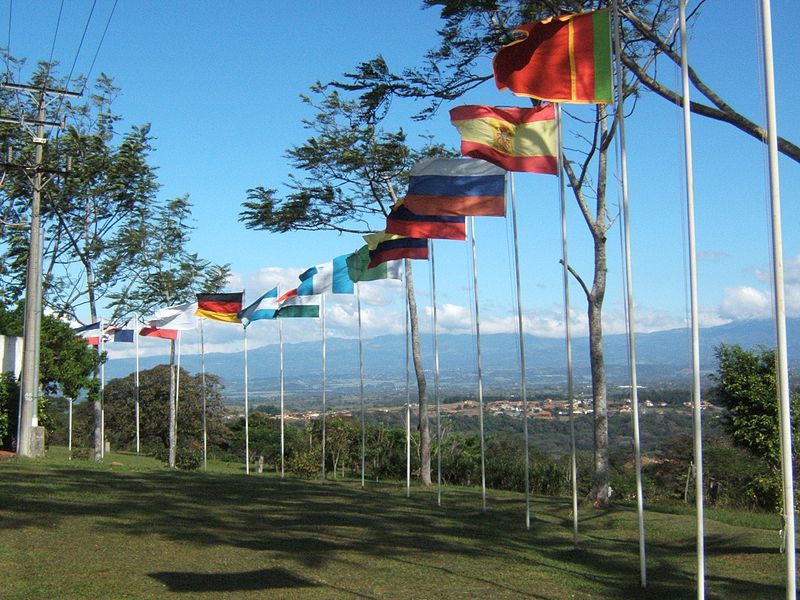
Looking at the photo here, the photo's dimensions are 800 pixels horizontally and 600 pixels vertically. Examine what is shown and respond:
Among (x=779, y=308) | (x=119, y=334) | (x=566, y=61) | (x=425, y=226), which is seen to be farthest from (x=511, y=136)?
(x=119, y=334)

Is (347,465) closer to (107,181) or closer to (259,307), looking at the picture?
(259,307)

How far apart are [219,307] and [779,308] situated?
2295 centimetres

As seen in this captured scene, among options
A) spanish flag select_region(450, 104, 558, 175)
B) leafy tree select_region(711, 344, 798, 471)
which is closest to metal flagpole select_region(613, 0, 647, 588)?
spanish flag select_region(450, 104, 558, 175)

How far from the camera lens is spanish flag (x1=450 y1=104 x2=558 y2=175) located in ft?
40.0

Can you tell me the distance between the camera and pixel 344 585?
1008cm

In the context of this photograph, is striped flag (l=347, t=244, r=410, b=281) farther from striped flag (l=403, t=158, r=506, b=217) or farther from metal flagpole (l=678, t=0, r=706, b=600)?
metal flagpole (l=678, t=0, r=706, b=600)

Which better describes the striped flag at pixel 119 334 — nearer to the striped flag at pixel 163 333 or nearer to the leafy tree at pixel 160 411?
the striped flag at pixel 163 333

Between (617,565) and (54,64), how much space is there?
2789 centimetres

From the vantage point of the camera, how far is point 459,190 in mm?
14258

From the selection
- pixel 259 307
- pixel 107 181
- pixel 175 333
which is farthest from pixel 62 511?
pixel 107 181

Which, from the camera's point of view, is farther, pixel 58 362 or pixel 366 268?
pixel 58 362

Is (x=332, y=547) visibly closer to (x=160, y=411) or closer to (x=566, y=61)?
(x=566, y=61)

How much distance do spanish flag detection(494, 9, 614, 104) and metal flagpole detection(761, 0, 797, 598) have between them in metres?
2.90

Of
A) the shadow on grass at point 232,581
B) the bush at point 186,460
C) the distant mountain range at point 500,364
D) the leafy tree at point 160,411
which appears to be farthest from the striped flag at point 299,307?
the distant mountain range at point 500,364
